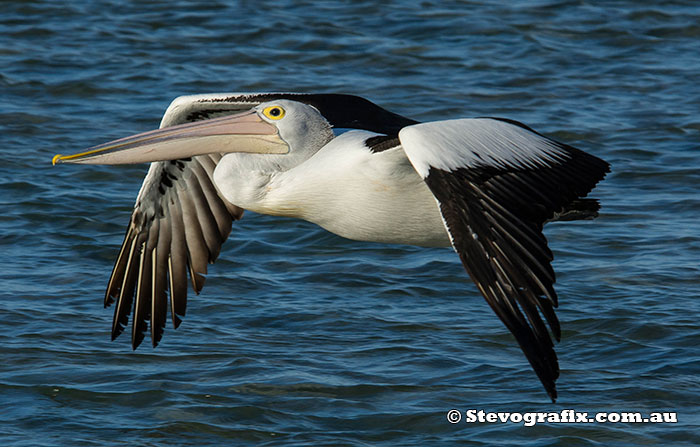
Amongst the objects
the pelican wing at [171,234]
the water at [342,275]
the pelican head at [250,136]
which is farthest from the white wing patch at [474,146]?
the pelican wing at [171,234]

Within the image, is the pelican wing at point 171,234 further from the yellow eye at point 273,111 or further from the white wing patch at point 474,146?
the white wing patch at point 474,146

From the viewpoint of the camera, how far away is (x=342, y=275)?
7.63 m

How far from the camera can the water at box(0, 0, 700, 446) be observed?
5.98 metres

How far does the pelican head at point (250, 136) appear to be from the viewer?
5402mm

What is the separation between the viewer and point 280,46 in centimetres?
1257

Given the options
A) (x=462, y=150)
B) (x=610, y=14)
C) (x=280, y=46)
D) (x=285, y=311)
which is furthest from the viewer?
(x=610, y=14)

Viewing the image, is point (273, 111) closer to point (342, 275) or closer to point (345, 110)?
point (345, 110)

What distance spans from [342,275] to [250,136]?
232cm

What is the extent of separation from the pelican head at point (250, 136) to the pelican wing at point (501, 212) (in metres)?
0.81

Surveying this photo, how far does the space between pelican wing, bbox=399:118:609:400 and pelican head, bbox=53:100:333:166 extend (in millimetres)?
807

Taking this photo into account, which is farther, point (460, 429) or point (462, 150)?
point (460, 429)

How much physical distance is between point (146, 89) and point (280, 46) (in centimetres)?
190

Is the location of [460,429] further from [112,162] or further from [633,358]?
[112,162]

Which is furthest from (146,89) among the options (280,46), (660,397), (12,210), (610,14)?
(660,397)
